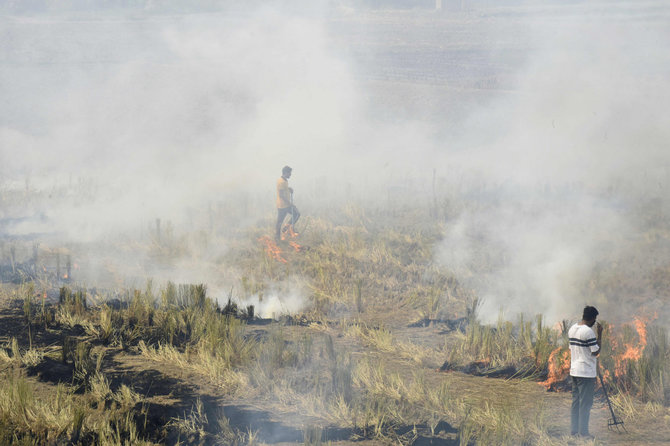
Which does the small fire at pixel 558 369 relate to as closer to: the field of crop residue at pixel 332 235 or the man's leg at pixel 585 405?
the field of crop residue at pixel 332 235

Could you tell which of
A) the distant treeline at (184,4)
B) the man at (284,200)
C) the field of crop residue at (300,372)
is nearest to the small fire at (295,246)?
the man at (284,200)

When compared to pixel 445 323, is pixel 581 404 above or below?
below

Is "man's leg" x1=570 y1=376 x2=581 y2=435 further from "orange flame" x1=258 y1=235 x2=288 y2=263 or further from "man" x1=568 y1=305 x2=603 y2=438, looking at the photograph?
"orange flame" x1=258 y1=235 x2=288 y2=263

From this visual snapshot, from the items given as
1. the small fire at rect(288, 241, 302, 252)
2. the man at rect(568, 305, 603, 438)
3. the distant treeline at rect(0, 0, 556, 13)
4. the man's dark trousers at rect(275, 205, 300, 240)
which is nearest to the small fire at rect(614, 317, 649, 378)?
the man at rect(568, 305, 603, 438)

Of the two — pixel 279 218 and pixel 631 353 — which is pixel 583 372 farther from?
pixel 279 218

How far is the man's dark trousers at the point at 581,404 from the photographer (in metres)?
5.53

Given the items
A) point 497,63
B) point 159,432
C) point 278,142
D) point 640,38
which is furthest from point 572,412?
point 497,63

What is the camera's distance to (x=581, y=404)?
554 cm

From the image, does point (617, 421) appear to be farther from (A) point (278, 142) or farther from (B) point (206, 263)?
(A) point (278, 142)

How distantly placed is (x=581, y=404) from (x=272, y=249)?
7.36 m

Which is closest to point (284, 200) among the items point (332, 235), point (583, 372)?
point (332, 235)

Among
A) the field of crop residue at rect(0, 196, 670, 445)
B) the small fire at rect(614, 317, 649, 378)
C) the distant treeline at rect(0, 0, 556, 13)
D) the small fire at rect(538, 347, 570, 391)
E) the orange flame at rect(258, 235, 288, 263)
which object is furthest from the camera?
the distant treeline at rect(0, 0, 556, 13)

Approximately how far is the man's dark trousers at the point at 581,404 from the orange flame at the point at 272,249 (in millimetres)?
6699

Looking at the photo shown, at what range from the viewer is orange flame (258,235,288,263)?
38.8 feet
